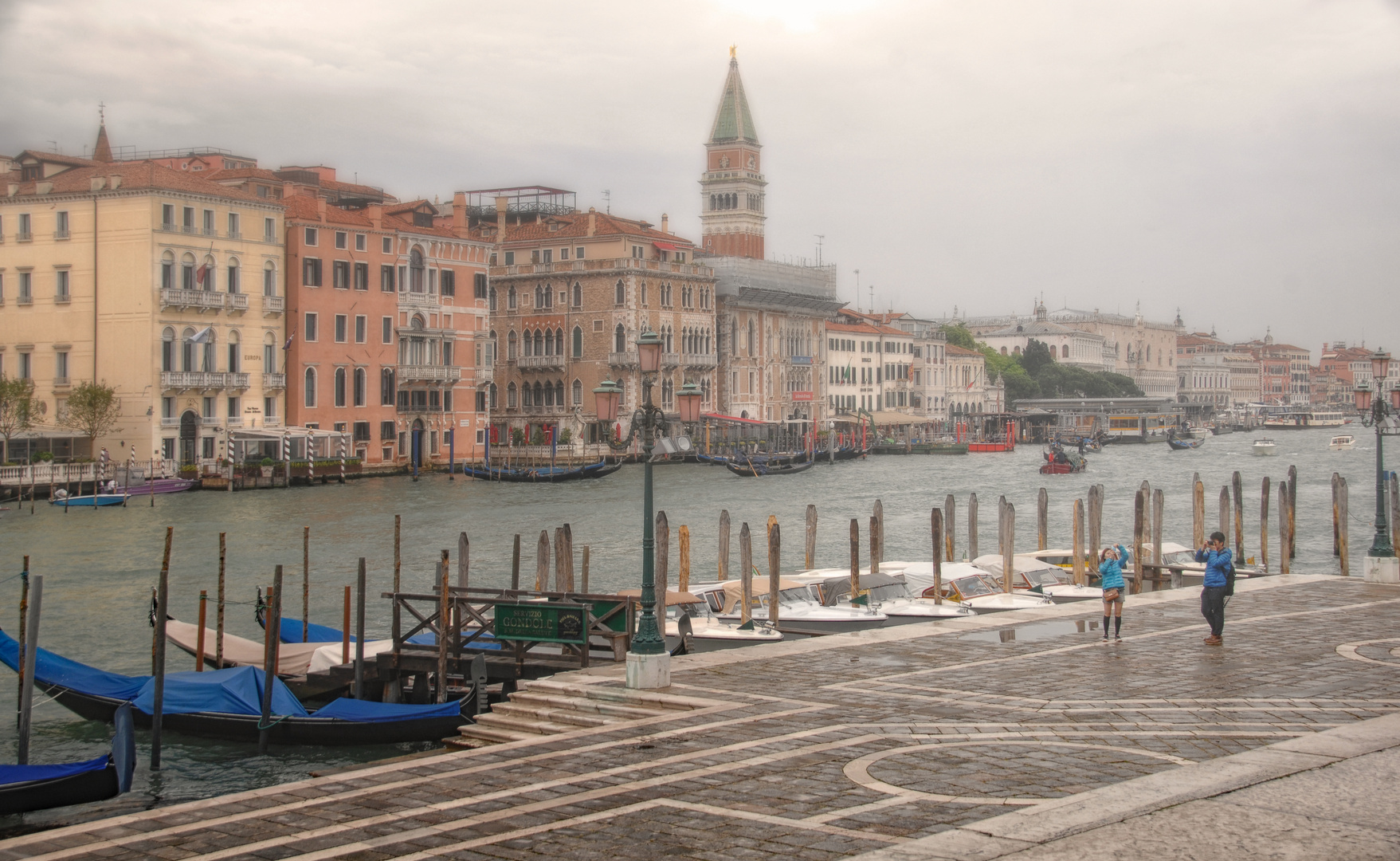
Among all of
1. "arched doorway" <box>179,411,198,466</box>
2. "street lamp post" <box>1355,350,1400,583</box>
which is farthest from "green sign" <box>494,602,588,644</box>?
"arched doorway" <box>179,411,198,466</box>

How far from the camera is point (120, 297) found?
4069 centimetres

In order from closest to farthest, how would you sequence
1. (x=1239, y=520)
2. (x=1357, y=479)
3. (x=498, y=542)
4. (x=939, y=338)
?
(x=1239, y=520)
(x=498, y=542)
(x=1357, y=479)
(x=939, y=338)

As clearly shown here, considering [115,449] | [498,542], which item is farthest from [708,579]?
[115,449]

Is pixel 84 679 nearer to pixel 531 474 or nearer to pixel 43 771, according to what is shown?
pixel 43 771

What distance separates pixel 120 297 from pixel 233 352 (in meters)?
3.87

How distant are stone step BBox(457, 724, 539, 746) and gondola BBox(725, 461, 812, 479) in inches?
1682

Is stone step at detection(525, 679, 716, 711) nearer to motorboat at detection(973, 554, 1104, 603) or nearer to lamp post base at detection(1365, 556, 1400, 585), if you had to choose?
lamp post base at detection(1365, 556, 1400, 585)

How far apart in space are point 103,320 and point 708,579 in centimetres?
2399

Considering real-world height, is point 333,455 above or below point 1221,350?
below

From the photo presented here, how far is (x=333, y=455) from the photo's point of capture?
4625 cm

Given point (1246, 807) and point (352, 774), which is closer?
point (1246, 807)

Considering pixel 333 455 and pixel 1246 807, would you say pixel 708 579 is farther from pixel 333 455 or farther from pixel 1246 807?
pixel 333 455

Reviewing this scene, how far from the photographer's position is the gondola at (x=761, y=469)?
174ft

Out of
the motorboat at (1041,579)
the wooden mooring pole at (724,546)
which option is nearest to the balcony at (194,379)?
the wooden mooring pole at (724,546)
